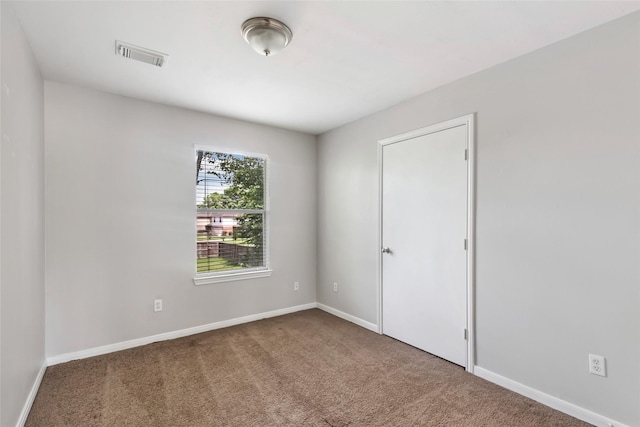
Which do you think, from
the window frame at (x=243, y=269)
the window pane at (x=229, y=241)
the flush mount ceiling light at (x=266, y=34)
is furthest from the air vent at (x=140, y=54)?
the window pane at (x=229, y=241)

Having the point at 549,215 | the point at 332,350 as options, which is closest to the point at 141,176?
the point at 332,350

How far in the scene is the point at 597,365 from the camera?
6.32 feet

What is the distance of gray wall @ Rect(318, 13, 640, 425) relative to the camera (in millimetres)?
1840

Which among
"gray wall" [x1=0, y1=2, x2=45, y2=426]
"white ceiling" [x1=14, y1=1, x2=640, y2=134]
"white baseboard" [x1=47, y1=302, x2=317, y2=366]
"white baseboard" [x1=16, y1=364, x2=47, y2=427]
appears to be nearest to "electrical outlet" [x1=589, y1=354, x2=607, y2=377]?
"white ceiling" [x1=14, y1=1, x2=640, y2=134]

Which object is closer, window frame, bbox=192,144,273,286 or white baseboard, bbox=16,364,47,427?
white baseboard, bbox=16,364,47,427

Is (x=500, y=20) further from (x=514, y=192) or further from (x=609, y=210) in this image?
(x=609, y=210)

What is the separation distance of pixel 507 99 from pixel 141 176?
335cm

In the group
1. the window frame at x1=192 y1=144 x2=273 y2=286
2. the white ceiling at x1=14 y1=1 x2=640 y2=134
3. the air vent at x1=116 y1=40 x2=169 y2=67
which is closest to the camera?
the white ceiling at x1=14 y1=1 x2=640 y2=134

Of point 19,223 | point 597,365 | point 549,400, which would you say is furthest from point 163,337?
point 597,365

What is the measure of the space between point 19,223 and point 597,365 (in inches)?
144

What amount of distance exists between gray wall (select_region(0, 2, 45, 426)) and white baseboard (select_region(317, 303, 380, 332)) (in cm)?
290

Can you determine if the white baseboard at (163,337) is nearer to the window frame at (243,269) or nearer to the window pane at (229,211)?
the window frame at (243,269)

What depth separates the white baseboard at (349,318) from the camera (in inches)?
139

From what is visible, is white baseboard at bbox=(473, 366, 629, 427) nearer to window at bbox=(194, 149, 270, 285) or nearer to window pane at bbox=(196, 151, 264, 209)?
window at bbox=(194, 149, 270, 285)
